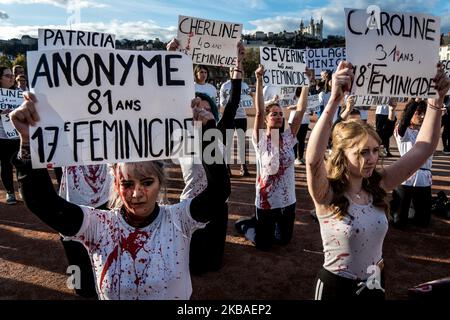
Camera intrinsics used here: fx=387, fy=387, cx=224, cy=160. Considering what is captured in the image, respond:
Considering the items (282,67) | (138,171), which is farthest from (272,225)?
(138,171)

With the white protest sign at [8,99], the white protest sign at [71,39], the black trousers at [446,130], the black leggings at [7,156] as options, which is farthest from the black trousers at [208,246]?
the black trousers at [446,130]

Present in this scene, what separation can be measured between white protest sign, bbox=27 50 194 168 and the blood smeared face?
0.13 m

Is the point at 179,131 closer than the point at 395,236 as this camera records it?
Yes

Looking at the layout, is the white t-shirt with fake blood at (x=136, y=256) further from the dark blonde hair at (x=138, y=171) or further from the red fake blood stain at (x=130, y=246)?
the dark blonde hair at (x=138, y=171)

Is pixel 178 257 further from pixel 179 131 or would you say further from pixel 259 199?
pixel 259 199

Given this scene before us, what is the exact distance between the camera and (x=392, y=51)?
9.83ft

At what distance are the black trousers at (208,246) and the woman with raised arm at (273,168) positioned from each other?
29.4 inches

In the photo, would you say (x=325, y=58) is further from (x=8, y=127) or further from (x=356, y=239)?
(x=356, y=239)

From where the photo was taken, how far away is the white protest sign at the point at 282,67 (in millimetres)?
6664

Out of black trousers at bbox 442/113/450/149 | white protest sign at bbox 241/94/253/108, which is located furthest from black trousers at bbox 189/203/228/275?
black trousers at bbox 442/113/450/149

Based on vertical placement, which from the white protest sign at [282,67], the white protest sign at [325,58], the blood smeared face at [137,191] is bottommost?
the blood smeared face at [137,191]

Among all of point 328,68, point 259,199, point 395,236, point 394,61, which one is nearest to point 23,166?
point 394,61

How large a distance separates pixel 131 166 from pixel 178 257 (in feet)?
1.83

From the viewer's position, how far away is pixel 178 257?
202cm
